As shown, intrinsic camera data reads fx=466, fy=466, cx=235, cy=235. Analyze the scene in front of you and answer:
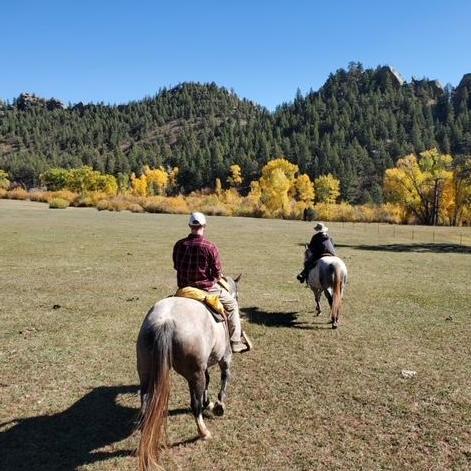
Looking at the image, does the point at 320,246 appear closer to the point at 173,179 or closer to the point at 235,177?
the point at 235,177

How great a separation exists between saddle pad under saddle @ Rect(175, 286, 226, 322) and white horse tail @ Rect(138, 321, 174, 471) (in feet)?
3.76

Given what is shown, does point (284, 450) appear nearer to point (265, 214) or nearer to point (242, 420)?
point (242, 420)

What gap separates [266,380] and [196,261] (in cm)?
319

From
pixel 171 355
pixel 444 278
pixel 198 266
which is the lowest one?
pixel 444 278

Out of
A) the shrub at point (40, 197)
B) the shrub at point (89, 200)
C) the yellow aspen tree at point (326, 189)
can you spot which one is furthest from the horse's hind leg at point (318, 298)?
the yellow aspen tree at point (326, 189)

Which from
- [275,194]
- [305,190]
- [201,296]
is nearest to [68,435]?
[201,296]

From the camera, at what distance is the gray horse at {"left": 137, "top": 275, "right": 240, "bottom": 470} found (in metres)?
6.12

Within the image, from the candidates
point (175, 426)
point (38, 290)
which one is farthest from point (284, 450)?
point (38, 290)

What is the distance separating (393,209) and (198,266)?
7299cm

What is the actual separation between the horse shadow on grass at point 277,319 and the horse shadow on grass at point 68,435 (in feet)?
20.5

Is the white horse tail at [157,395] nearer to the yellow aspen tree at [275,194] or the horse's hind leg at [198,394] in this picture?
the horse's hind leg at [198,394]

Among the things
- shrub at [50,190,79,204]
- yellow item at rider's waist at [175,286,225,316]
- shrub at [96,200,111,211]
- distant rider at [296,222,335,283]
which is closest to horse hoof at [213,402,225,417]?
yellow item at rider's waist at [175,286,225,316]

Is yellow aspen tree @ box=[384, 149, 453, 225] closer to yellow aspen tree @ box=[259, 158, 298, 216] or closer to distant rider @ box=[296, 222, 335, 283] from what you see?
yellow aspen tree @ box=[259, 158, 298, 216]

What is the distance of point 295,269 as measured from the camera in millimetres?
23625
